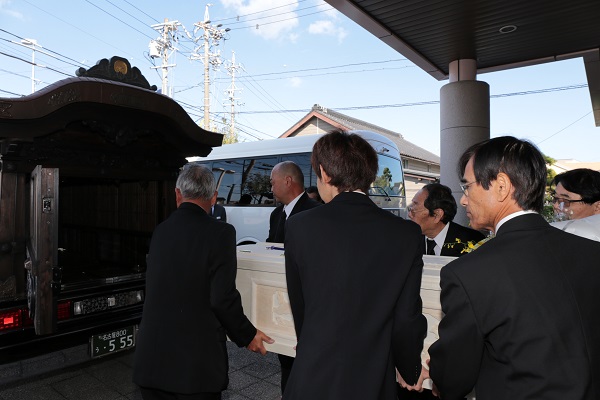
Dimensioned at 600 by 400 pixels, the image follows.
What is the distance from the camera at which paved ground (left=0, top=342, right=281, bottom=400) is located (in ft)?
12.4

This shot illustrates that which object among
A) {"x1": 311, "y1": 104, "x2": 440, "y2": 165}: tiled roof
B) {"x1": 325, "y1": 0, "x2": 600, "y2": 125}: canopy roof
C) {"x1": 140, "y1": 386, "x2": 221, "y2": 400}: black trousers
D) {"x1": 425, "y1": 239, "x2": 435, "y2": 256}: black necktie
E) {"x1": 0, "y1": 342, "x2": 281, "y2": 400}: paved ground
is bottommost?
{"x1": 0, "y1": 342, "x2": 281, "y2": 400}: paved ground

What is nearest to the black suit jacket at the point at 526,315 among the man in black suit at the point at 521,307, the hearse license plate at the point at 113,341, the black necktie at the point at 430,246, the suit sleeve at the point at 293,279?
the man in black suit at the point at 521,307

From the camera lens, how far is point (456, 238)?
3.13 m

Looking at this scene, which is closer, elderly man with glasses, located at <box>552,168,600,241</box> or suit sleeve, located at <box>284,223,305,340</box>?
suit sleeve, located at <box>284,223,305,340</box>

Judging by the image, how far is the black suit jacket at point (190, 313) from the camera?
2.09 metres

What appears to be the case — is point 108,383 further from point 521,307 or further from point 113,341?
point 521,307

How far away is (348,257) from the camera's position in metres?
1.57

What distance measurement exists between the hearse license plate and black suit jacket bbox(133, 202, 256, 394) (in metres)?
1.71

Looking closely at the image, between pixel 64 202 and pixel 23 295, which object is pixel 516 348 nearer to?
pixel 23 295

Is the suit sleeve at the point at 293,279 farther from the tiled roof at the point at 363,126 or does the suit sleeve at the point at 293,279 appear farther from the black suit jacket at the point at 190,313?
the tiled roof at the point at 363,126

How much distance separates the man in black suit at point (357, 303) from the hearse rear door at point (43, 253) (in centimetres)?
251

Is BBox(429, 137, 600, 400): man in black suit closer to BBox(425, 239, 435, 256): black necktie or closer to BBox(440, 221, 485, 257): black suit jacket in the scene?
BBox(440, 221, 485, 257): black suit jacket

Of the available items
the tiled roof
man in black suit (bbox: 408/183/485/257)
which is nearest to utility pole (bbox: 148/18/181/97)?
the tiled roof

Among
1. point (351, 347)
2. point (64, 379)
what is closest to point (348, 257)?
point (351, 347)
